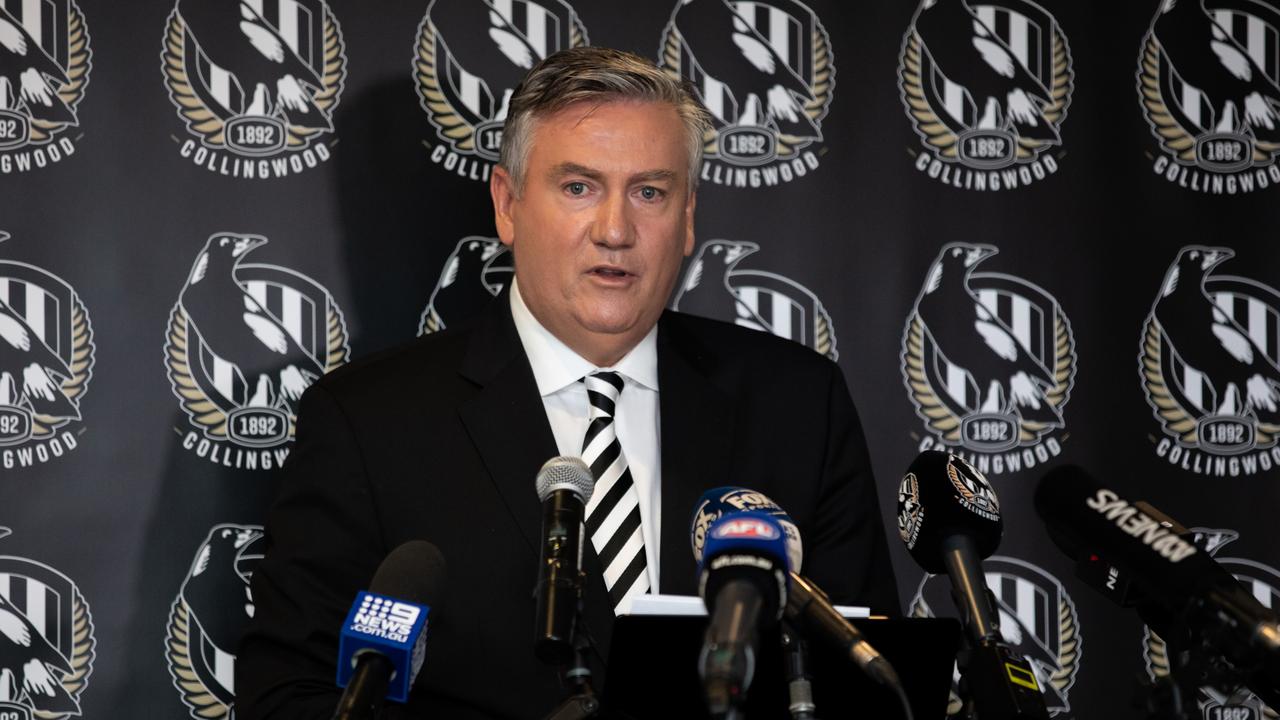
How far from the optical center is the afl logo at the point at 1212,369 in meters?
3.67

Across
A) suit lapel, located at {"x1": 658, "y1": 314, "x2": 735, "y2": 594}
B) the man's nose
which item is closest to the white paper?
suit lapel, located at {"x1": 658, "y1": 314, "x2": 735, "y2": 594}

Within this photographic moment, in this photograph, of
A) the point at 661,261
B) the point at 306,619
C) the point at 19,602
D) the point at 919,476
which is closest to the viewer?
the point at 919,476

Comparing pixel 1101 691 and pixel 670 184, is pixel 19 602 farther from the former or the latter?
pixel 1101 691

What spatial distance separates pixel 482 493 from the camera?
9.25 feet

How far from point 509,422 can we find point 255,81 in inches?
53.3

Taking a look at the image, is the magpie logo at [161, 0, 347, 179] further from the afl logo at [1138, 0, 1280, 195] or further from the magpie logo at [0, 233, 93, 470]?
the afl logo at [1138, 0, 1280, 195]

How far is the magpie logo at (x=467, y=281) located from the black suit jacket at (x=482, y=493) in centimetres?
42

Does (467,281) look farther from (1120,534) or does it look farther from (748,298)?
(1120,534)

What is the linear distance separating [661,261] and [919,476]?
1.03 metres

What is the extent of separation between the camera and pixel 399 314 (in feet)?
11.6

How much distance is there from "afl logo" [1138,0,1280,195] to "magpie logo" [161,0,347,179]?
2.36 meters

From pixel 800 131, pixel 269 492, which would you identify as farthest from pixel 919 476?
pixel 269 492

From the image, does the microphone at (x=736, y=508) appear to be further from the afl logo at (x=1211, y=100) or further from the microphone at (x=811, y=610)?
the afl logo at (x=1211, y=100)

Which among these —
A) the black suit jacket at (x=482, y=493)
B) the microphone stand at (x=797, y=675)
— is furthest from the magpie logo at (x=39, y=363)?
the microphone stand at (x=797, y=675)
